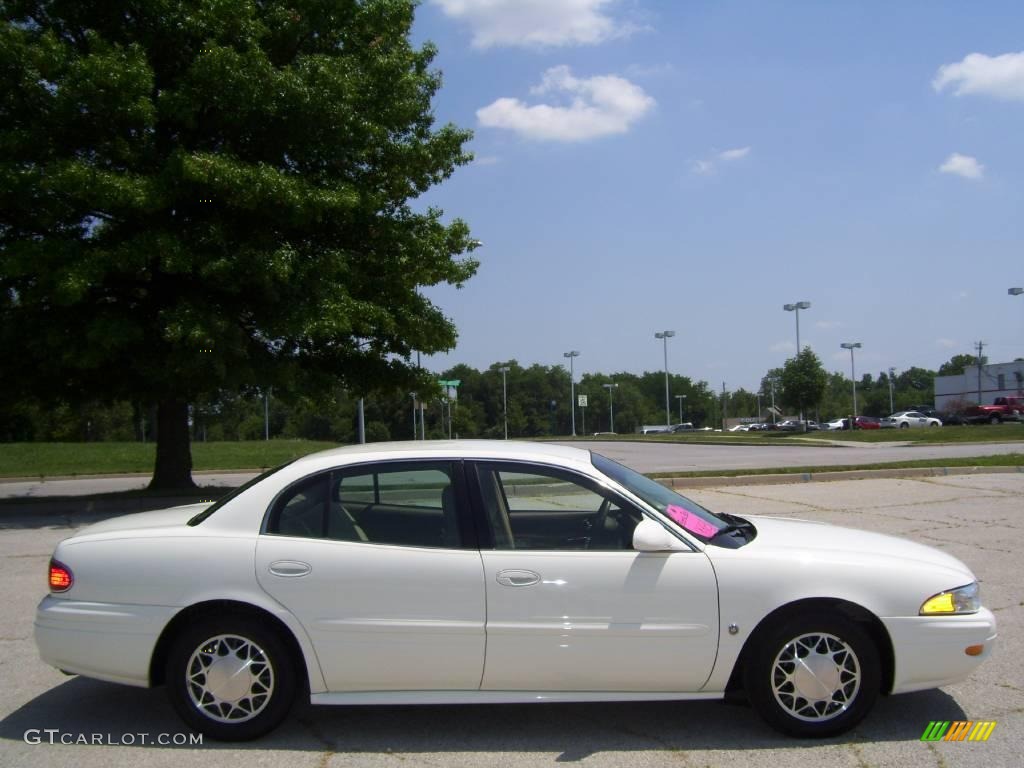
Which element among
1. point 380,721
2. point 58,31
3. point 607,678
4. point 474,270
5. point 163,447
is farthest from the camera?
point 474,270

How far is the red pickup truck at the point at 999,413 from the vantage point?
52.6m

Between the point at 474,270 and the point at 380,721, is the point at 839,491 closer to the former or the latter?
the point at 474,270

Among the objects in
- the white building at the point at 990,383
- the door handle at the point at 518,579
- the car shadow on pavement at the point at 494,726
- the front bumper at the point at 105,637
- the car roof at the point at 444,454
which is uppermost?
the white building at the point at 990,383

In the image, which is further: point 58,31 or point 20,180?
point 58,31

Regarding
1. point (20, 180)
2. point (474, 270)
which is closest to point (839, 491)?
point (474, 270)

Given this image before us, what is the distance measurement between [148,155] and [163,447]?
5.56 metres

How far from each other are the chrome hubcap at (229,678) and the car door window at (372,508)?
58 cm

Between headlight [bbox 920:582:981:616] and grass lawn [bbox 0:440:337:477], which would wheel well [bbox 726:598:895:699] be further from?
grass lawn [bbox 0:440:337:477]

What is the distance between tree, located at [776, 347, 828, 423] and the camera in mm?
49844

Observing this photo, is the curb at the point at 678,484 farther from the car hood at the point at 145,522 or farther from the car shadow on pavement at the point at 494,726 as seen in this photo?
the car shadow on pavement at the point at 494,726

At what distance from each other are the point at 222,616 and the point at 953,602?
3.58 metres

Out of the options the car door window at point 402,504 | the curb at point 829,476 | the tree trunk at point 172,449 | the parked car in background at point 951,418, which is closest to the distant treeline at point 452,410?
the tree trunk at point 172,449

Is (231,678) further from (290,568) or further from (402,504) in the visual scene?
(402,504)

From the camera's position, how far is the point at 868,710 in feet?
13.9
